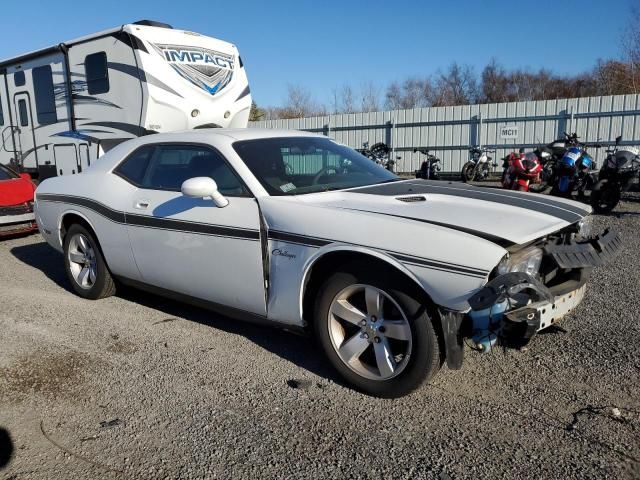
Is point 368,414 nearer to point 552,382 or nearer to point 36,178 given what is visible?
point 552,382

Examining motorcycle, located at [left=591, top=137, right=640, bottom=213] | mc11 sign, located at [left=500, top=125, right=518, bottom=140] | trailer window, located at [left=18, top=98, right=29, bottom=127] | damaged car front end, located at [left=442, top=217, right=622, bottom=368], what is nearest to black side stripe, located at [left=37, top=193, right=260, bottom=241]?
damaged car front end, located at [left=442, top=217, right=622, bottom=368]

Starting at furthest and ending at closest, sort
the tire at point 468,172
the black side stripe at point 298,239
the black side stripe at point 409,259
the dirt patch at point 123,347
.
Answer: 1. the tire at point 468,172
2. the dirt patch at point 123,347
3. the black side stripe at point 298,239
4. the black side stripe at point 409,259

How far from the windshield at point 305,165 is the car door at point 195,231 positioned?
203 mm

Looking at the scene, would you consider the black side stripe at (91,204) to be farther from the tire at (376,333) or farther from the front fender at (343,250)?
the tire at (376,333)

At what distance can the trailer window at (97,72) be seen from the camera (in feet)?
28.2

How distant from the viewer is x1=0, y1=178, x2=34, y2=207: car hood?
7590mm

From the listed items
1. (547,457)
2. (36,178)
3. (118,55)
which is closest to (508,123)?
(118,55)

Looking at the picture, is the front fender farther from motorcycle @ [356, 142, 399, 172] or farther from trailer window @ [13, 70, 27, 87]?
motorcycle @ [356, 142, 399, 172]

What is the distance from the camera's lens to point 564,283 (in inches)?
127

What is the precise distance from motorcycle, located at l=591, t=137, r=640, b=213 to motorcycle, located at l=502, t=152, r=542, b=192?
1076mm

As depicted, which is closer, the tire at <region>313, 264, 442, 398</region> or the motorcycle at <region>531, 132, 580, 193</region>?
the tire at <region>313, 264, 442, 398</region>

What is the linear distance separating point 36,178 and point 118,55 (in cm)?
379

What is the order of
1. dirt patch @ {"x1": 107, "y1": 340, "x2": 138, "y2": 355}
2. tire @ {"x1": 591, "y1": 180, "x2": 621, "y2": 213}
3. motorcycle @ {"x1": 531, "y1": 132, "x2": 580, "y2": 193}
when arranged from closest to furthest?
1. dirt patch @ {"x1": 107, "y1": 340, "x2": 138, "y2": 355}
2. tire @ {"x1": 591, "y1": 180, "x2": 621, "y2": 213}
3. motorcycle @ {"x1": 531, "y1": 132, "x2": 580, "y2": 193}

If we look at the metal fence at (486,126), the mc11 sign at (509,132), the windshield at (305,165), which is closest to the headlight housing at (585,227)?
the windshield at (305,165)
